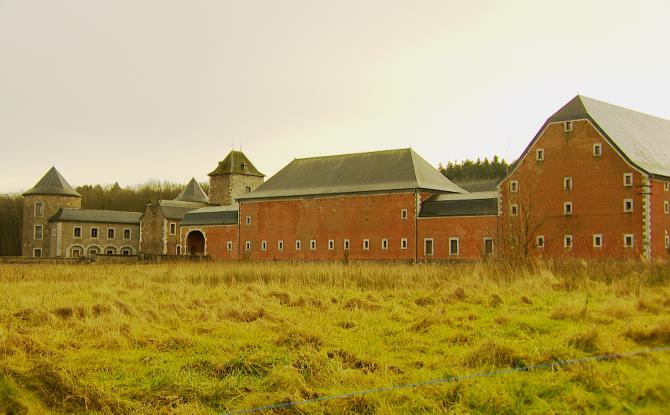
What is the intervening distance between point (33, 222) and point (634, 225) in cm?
5305

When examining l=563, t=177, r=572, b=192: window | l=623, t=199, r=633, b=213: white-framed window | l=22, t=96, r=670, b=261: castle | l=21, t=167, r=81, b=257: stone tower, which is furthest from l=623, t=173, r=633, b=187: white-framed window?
l=21, t=167, r=81, b=257: stone tower

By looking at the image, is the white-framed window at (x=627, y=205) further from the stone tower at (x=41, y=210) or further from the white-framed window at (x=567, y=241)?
the stone tower at (x=41, y=210)

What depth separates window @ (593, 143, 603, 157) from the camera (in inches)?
1348

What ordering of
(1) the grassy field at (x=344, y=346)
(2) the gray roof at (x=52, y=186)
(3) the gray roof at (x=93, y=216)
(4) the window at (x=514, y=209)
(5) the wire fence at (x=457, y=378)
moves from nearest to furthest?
1. (1) the grassy field at (x=344, y=346)
2. (5) the wire fence at (x=457, y=378)
3. (4) the window at (x=514, y=209)
4. (3) the gray roof at (x=93, y=216)
5. (2) the gray roof at (x=52, y=186)

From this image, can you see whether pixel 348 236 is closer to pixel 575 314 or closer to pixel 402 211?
pixel 402 211

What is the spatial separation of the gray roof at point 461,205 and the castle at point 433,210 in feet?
0.26

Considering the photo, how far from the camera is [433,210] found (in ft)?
136

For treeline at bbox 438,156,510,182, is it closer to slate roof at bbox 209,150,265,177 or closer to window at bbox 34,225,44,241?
slate roof at bbox 209,150,265,177

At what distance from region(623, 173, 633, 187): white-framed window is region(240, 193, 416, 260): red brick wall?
493 inches

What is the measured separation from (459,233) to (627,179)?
31.7ft

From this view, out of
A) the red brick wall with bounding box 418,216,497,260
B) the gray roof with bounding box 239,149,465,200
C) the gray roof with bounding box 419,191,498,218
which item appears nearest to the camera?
the red brick wall with bounding box 418,216,497,260

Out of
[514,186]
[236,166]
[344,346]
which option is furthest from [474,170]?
[344,346]

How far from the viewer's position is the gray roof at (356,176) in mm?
44062

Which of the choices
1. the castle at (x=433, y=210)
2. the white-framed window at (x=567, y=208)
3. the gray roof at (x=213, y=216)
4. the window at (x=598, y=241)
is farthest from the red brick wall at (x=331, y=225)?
the window at (x=598, y=241)
